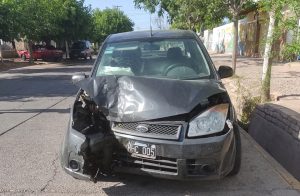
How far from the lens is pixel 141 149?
403cm

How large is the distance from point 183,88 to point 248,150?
1984 mm

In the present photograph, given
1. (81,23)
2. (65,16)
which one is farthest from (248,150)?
(81,23)

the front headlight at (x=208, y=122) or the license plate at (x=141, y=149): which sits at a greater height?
the front headlight at (x=208, y=122)

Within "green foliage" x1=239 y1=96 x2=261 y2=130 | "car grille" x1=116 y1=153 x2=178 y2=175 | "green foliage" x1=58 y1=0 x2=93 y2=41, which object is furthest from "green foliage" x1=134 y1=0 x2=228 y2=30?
"car grille" x1=116 y1=153 x2=178 y2=175

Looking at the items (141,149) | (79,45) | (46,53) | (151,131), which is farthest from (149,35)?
(79,45)

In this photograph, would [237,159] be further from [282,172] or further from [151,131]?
[151,131]

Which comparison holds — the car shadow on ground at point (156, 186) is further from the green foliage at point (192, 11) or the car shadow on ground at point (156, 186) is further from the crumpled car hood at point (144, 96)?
the green foliage at point (192, 11)

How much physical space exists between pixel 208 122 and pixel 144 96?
72 centimetres

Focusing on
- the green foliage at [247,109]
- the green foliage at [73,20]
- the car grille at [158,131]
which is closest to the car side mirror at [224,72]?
the car grille at [158,131]

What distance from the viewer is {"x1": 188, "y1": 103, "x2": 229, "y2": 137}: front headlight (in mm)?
3997

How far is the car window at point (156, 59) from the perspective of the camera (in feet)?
17.6

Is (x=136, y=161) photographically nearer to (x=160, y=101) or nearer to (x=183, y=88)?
(x=160, y=101)

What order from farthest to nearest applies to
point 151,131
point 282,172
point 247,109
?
point 247,109 → point 282,172 → point 151,131

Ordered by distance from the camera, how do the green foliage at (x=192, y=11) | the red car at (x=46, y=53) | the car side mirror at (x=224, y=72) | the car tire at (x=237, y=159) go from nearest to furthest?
the car tire at (x=237, y=159) → the car side mirror at (x=224, y=72) → the green foliage at (x=192, y=11) → the red car at (x=46, y=53)
